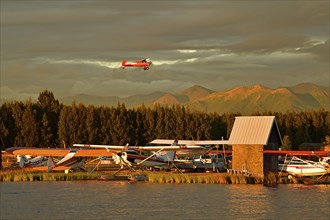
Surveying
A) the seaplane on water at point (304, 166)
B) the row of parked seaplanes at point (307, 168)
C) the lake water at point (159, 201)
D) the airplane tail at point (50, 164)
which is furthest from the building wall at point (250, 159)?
the airplane tail at point (50, 164)

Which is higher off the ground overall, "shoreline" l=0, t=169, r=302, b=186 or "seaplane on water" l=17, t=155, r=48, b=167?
"seaplane on water" l=17, t=155, r=48, b=167

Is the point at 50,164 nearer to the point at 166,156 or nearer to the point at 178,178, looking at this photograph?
the point at 166,156

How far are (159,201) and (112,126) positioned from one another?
4722cm

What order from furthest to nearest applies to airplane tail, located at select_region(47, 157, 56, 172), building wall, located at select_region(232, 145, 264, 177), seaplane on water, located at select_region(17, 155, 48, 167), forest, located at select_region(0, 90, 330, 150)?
1. forest, located at select_region(0, 90, 330, 150)
2. seaplane on water, located at select_region(17, 155, 48, 167)
3. airplane tail, located at select_region(47, 157, 56, 172)
4. building wall, located at select_region(232, 145, 264, 177)

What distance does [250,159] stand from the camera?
5881 cm

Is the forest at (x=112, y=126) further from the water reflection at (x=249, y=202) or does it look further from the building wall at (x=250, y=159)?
the water reflection at (x=249, y=202)

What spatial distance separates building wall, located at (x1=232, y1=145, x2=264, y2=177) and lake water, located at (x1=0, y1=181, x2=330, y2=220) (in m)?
5.89

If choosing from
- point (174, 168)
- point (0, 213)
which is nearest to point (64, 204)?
point (0, 213)

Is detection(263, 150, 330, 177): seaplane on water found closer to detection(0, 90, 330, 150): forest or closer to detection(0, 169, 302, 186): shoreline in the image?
detection(0, 169, 302, 186): shoreline

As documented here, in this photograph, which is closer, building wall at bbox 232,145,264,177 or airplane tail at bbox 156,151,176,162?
building wall at bbox 232,145,264,177

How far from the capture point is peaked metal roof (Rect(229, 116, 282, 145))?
194ft

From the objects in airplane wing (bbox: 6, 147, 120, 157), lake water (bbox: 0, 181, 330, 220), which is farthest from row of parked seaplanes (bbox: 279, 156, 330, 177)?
airplane wing (bbox: 6, 147, 120, 157)

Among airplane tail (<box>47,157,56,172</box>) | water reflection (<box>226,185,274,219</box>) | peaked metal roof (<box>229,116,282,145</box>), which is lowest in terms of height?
water reflection (<box>226,185,274,219</box>)

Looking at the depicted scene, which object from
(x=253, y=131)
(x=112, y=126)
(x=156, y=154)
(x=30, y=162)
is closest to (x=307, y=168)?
(x=253, y=131)
